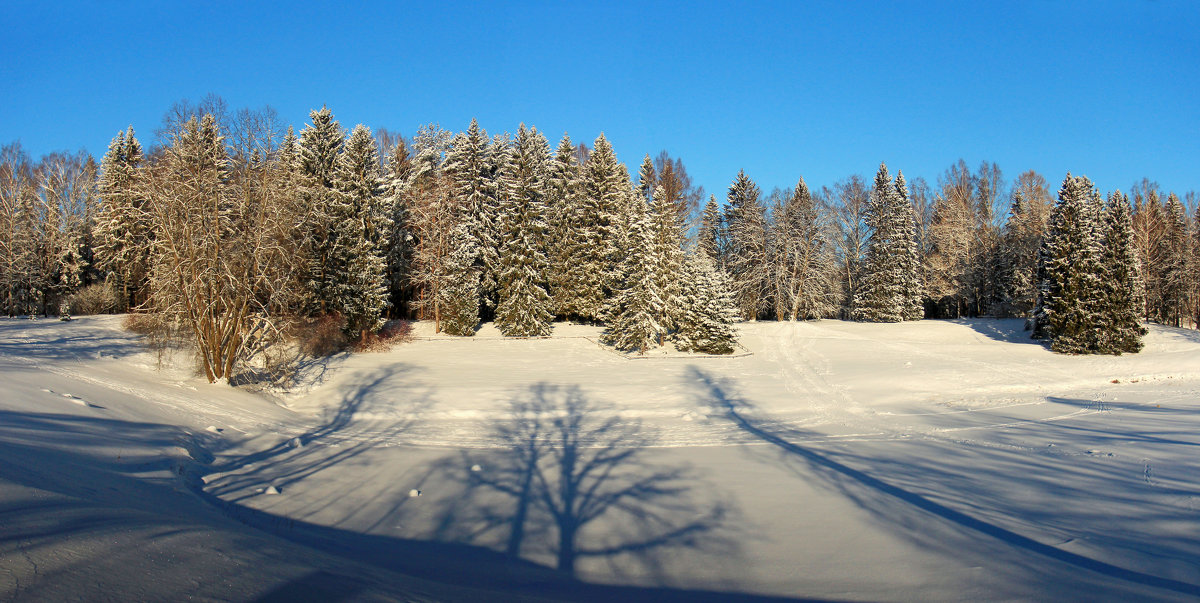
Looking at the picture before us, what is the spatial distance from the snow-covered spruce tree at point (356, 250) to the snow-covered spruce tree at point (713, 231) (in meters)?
26.4

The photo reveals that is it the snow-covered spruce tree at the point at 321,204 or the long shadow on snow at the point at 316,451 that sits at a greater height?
the snow-covered spruce tree at the point at 321,204

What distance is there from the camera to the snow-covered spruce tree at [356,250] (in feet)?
103

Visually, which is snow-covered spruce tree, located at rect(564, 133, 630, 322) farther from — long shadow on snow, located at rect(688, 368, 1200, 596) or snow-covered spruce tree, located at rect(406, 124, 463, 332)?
long shadow on snow, located at rect(688, 368, 1200, 596)

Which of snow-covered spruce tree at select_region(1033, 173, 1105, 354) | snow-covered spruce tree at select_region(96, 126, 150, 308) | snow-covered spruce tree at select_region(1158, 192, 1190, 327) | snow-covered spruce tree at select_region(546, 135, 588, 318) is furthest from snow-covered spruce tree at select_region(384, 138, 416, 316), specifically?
snow-covered spruce tree at select_region(1158, 192, 1190, 327)

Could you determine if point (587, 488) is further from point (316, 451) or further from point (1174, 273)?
point (1174, 273)

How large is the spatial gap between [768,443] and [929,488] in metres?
4.73

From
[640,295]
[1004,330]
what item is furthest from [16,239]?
[1004,330]

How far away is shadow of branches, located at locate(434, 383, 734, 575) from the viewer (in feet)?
24.6

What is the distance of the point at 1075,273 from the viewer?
30312mm

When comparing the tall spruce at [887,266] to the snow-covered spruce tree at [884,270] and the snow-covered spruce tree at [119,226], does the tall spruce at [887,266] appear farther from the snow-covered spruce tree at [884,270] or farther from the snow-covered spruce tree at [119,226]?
the snow-covered spruce tree at [119,226]

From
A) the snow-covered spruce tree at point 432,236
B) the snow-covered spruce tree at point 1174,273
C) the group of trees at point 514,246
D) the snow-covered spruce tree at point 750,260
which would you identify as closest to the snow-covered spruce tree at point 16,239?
the group of trees at point 514,246

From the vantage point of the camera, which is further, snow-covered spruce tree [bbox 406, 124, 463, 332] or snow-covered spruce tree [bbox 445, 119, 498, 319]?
snow-covered spruce tree [bbox 445, 119, 498, 319]

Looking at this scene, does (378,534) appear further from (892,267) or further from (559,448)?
(892,267)

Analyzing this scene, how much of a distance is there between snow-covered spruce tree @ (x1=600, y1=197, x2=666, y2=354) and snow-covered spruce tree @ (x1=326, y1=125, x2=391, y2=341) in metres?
13.0
